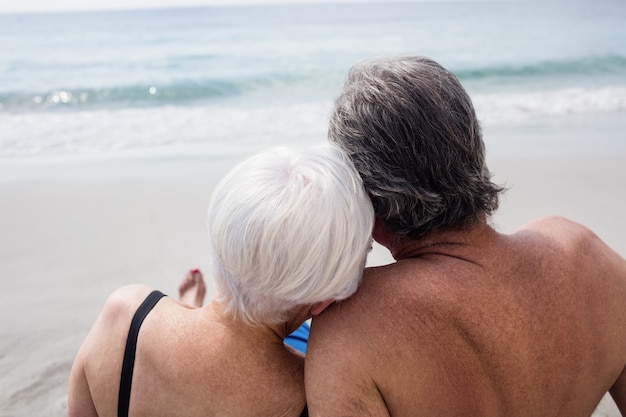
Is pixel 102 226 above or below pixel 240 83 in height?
above

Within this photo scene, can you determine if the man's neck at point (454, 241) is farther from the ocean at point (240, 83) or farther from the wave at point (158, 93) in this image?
the wave at point (158, 93)

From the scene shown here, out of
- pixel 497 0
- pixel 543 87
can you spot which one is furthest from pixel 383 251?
pixel 497 0

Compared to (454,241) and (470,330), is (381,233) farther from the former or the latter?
(470,330)

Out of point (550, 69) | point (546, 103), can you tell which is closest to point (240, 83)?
point (546, 103)

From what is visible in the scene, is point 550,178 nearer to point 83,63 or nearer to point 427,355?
point 427,355

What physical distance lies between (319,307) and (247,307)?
0.55ft

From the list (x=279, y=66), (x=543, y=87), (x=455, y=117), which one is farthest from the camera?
(x=279, y=66)

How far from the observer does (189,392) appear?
5.16 feet

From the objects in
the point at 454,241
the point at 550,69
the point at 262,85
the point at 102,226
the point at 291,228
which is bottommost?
the point at 550,69

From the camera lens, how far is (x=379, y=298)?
1.47 meters

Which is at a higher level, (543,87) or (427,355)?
(427,355)

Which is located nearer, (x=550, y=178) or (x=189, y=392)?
(x=189, y=392)

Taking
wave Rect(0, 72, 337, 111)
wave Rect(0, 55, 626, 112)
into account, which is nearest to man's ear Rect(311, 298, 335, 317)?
wave Rect(0, 55, 626, 112)

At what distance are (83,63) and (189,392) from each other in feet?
46.9
